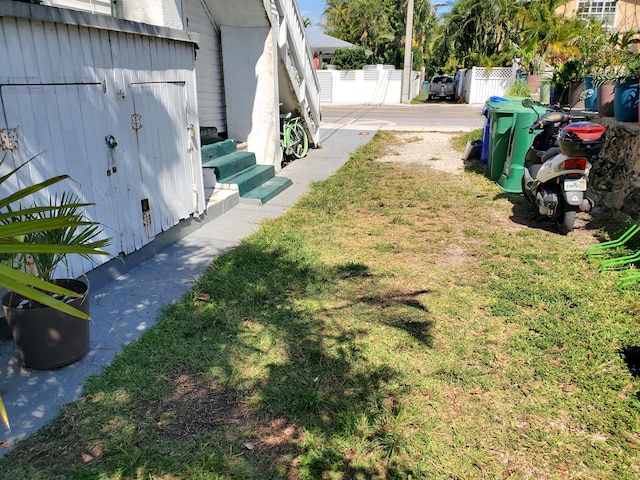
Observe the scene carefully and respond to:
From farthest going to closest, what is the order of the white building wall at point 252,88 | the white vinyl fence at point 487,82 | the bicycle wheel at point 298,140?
1. the white vinyl fence at point 487,82
2. the bicycle wheel at point 298,140
3. the white building wall at point 252,88

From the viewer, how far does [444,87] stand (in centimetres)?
2848

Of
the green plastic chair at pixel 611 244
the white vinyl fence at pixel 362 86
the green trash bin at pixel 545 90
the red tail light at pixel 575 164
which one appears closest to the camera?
the green plastic chair at pixel 611 244

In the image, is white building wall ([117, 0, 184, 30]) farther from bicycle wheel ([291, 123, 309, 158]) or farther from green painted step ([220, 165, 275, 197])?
bicycle wheel ([291, 123, 309, 158])

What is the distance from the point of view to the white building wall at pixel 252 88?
8.27 m

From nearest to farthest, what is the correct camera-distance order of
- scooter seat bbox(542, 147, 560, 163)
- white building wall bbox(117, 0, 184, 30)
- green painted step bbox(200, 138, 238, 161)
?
white building wall bbox(117, 0, 184, 30) < scooter seat bbox(542, 147, 560, 163) < green painted step bbox(200, 138, 238, 161)

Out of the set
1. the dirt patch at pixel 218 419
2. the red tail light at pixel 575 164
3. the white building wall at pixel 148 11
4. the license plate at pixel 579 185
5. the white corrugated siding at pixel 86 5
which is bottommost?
the dirt patch at pixel 218 419

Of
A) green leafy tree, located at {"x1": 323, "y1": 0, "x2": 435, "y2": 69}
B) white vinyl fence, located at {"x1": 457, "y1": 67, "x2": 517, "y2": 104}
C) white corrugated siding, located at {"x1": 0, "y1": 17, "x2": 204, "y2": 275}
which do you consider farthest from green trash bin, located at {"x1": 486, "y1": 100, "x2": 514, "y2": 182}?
green leafy tree, located at {"x1": 323, "y1": 0, "x2": 435, "y2": 69}

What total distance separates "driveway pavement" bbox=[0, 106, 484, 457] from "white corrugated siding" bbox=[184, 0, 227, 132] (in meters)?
2.01

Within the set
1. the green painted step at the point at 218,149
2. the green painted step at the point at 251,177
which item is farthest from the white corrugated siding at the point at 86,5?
the green painted step at the point at 251,177

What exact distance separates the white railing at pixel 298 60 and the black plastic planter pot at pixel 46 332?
21.7 feet

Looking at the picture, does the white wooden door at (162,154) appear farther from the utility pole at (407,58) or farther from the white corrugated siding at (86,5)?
the utility pole at (407,58)

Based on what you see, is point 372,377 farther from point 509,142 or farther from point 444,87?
point 444,87

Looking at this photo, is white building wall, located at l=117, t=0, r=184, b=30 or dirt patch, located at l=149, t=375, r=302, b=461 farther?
white building wall, located at l=117, t=0, r=184, b=30

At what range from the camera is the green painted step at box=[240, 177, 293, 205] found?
7.12m
